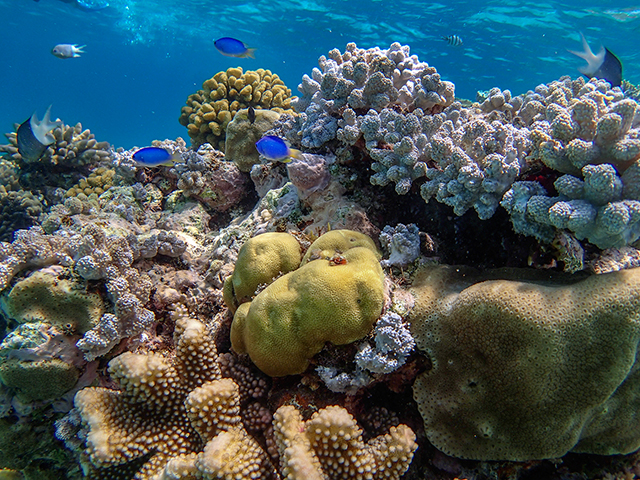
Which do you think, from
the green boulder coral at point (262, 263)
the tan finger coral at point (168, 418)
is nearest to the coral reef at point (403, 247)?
the green boulder coral at point (262, 263)

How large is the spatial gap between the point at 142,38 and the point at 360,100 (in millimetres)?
65915

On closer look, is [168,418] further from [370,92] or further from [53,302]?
[370,92]

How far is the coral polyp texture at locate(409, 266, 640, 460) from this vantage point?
6.26ft

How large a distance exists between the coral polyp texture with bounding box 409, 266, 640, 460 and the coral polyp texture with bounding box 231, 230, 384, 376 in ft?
1.46

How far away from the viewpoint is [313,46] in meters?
39.6

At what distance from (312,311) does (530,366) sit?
55.9 inches

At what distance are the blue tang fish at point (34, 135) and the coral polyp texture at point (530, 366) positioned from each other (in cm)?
712

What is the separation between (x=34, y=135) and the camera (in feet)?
19.2

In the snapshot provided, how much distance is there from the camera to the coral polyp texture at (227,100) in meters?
6.48

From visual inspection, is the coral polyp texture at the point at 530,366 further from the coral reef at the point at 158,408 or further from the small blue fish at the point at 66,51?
the small blue fish at the point at 66,51

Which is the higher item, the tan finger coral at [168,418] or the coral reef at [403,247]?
the coral reef at [403,247]

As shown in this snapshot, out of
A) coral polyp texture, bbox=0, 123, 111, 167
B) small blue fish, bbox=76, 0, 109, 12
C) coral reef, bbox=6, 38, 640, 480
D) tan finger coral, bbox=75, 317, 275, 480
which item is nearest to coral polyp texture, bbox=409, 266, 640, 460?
coral reef, bbox=6, 38, 640, 480

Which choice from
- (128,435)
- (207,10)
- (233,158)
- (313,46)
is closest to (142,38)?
(207,10)

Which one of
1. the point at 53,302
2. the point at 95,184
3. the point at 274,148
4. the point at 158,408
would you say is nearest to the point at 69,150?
the point at 95,184
